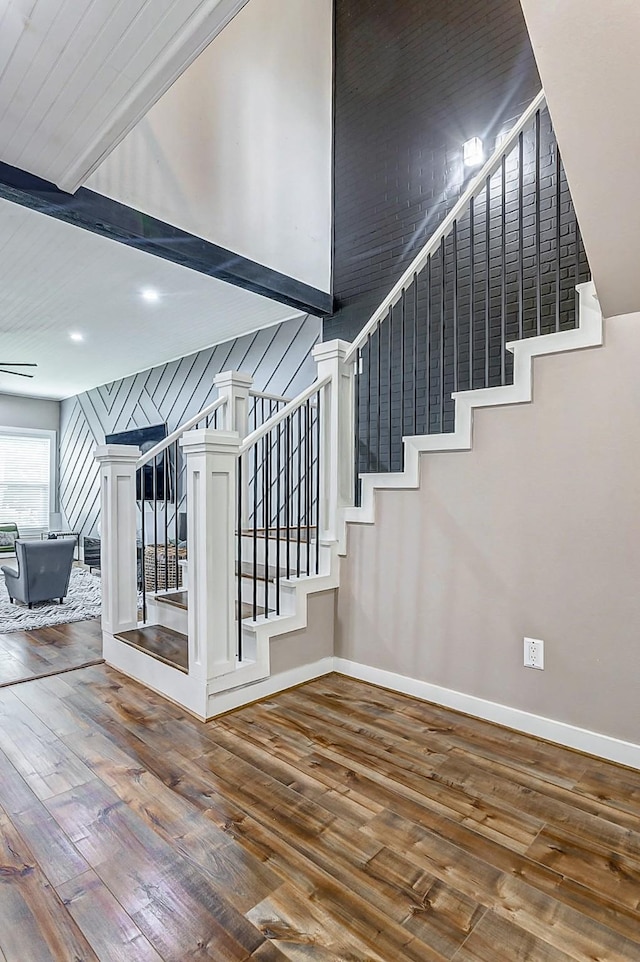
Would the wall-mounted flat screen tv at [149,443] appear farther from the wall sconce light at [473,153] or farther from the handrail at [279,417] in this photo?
the wall sconce light at [473,153]

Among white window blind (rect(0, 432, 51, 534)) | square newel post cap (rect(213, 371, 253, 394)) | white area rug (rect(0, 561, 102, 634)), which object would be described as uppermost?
square newel post cap (rect(213, 371, 253, 394))

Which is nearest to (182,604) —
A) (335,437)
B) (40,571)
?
(335,437)

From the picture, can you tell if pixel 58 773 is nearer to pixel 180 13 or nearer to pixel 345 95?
pixel 180 13

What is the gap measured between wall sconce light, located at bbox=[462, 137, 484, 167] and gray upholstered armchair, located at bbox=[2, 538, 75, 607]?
471cm

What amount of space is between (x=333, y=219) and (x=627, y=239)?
12.0 ft

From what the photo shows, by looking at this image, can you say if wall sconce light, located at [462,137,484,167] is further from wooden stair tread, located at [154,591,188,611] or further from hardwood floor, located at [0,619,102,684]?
hardwood floor, located at [0,619,102,684]

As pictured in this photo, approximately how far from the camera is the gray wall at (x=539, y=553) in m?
2.09

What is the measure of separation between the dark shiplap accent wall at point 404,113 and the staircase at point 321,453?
48 centimetres

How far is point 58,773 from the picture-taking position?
2012mm

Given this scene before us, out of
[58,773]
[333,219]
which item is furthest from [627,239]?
[333,219]

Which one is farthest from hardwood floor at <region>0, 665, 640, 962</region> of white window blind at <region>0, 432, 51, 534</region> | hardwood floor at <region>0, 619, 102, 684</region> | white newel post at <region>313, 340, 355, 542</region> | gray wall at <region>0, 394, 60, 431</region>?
gray wall at <region>0, 394, 60, 431</region>

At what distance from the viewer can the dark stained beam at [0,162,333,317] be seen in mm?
2791

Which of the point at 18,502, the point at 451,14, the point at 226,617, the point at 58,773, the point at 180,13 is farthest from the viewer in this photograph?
the point at 18,502

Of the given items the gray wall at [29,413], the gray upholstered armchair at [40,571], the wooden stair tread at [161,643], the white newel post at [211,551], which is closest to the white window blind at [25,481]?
the gray wall at [29,413]
